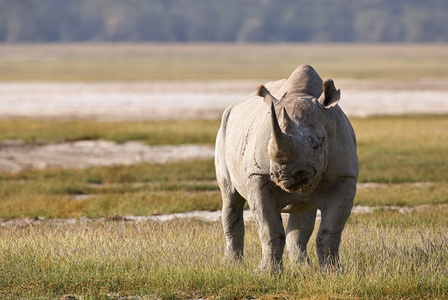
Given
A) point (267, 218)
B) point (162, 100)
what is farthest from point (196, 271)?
point (162, 100)

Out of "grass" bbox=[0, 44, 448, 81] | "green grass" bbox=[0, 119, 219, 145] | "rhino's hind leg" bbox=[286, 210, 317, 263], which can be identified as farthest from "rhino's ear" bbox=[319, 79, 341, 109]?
"grass" bbox=[0, 44, 448, 81]

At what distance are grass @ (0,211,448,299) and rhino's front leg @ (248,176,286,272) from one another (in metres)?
0.17

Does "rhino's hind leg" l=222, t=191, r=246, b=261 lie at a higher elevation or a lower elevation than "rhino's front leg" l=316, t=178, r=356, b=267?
lower

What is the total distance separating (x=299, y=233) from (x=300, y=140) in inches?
83.6

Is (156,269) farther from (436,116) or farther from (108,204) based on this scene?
(436,116)

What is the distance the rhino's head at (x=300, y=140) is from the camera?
6.82m

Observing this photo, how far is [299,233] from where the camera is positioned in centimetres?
886

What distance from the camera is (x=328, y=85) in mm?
7445

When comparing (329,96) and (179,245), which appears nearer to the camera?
(329,96)

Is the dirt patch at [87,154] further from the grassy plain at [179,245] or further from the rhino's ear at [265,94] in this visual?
the rhino's ear at [265,94]

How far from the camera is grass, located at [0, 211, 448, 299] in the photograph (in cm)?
Result: 764

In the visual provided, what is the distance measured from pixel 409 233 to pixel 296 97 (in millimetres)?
3438

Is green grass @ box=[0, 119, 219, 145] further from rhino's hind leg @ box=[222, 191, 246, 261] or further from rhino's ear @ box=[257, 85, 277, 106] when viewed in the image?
rhino's ear @ box=[257, 85, 277, 106]

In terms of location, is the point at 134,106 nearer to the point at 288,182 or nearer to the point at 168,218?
the point at 168,218
